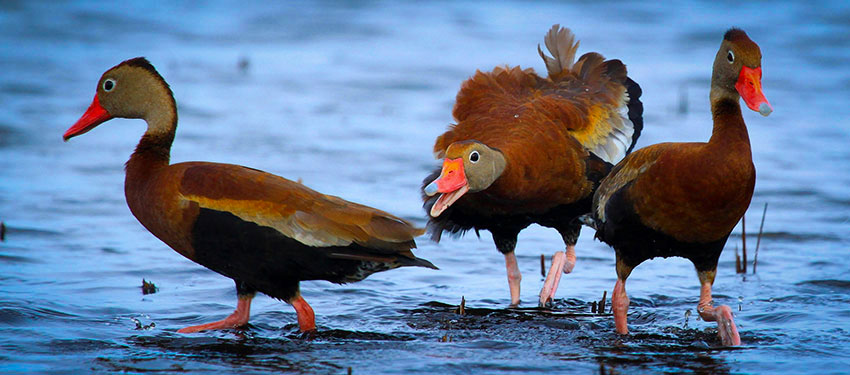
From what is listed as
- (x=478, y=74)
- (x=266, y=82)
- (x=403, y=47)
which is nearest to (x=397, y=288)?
(x=478, y=74)

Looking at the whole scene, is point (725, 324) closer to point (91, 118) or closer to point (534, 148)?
point (534, 148)

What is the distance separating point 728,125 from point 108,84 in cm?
356

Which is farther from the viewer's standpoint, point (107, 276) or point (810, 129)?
point (810, 129)

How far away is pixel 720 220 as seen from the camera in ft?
18.9

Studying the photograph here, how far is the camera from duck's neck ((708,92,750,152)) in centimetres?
576

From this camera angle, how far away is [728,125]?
5.85 meters

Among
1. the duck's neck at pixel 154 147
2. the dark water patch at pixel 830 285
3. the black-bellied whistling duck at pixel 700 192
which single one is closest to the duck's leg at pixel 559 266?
the black-bellied whistling duck at pixel 700 192

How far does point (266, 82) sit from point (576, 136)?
827 centimetres

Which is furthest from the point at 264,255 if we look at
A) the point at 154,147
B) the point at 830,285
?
the point at 830,285

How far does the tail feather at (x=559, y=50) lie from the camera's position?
8359mm

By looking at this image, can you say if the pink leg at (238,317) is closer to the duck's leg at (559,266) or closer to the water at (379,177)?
the water at (379,177)

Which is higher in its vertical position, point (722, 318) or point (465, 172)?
point (465, 172)

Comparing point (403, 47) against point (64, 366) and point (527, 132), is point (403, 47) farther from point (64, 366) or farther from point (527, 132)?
point (64, 366)

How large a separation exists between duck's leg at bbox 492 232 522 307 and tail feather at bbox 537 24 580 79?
153 centimetres
